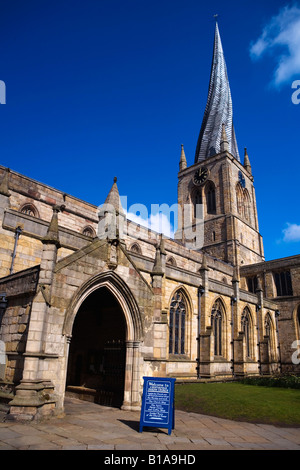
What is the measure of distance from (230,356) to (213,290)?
558cm

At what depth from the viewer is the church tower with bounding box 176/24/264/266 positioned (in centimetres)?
4428

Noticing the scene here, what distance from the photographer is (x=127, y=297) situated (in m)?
10.9

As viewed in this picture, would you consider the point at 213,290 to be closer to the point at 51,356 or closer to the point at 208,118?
the point at 51,356

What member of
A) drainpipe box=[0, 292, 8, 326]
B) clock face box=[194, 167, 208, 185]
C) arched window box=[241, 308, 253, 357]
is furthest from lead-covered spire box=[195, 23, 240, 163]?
drainpipe box=[0, 292, 8, 326]

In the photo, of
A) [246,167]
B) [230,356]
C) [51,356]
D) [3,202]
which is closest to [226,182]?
[246,167]

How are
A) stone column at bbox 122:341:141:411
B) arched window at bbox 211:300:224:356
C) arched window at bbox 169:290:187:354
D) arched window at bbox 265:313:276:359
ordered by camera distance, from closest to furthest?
stone column at bbox 122:341:141:411 → arched window at bbox 169:290:187:354 → arched window at bbox 211:300:224:356 → arched window at bbox 265:313:276:359

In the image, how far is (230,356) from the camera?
25969 millimetres

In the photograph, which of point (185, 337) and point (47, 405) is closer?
point (47, 405)

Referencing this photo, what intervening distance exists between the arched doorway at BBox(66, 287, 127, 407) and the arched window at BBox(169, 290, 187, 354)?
8.24 metres

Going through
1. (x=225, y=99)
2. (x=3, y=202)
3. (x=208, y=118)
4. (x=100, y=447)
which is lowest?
(x=100, y=447)

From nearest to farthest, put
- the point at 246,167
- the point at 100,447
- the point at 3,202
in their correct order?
the point at 100,447 < the point at 3,202 < the point at 246,167

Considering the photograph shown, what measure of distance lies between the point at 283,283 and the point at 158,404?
3251 centimetres

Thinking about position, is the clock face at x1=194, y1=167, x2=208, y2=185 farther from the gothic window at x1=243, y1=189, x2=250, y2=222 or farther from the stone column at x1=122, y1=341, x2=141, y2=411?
the stone column at x1=122, y1=341, x2=141, y2=411

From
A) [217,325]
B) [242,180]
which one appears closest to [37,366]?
[217,325]
